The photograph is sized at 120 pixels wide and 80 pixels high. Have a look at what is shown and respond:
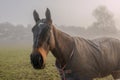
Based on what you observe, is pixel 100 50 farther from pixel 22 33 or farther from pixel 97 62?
pixel 22 33

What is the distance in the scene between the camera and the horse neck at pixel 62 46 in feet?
18.5

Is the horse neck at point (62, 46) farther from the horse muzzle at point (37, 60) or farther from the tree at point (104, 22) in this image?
the tree at point (104, 22)

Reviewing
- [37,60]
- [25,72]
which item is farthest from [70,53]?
[25,72]

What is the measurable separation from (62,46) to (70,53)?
0.85 ft

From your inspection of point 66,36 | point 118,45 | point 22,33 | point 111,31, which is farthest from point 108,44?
point 22,33

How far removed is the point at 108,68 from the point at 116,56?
54 cm

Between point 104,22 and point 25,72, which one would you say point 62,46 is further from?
point 104,22

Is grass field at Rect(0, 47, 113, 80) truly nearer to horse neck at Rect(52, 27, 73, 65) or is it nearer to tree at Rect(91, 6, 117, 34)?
horse neck at Rect(52, 27, 73, 65)

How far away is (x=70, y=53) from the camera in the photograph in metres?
5.77

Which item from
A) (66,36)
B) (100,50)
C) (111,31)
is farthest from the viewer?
(111,31)

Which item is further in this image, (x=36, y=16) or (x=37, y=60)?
(x=36, y=16)

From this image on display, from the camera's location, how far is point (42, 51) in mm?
5043

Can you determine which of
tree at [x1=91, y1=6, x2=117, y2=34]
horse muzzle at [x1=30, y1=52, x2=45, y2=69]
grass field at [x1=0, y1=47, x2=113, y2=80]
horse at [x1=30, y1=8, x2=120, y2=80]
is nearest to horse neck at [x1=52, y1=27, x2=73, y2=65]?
horse at [x1=30, y1=8, x2=120, y2=80]

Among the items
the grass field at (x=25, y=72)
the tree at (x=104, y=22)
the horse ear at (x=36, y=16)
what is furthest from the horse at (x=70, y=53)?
the tree at (x=104, y=22)
